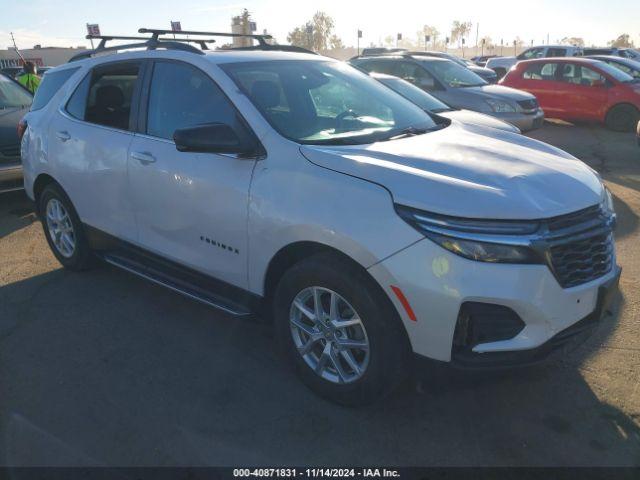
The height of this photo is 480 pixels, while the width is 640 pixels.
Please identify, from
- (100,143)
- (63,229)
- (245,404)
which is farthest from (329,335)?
(63,229)

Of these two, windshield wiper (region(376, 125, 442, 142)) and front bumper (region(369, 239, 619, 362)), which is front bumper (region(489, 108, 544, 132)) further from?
front bumper (region(369, 239, 619, 362))

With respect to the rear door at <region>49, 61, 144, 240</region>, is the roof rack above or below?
above

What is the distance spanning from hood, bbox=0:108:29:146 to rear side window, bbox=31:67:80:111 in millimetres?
2074

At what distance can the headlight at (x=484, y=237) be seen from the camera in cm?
233

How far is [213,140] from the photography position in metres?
2.95

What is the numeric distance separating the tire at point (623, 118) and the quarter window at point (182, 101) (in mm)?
11446

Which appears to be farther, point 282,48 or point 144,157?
point 282,48

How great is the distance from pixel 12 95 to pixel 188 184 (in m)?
6.42

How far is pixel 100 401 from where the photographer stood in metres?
3.05

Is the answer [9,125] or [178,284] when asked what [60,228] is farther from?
[9,125]

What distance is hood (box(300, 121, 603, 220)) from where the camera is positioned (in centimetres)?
242

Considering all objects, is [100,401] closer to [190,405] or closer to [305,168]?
[190,405]

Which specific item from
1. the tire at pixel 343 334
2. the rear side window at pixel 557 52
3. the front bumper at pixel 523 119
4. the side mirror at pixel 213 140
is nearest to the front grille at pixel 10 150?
the side mirror at pixel 213 140

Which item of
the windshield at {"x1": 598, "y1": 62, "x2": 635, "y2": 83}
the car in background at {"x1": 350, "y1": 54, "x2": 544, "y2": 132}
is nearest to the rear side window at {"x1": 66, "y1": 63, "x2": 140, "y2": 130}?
the car in background at {"x1": 350, "y1": 54, "x2": 544, "y2": 132}
